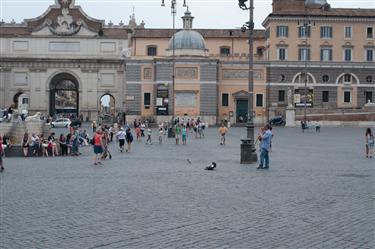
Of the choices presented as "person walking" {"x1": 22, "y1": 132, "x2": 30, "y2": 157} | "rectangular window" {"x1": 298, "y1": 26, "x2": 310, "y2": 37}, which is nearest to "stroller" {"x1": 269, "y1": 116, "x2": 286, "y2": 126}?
"rectangular window" {"x1": 298, "y1": 26, "x2": 310, "y2": 37}

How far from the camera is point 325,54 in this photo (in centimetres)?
7019

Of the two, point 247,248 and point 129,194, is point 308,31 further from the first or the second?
point 247,248

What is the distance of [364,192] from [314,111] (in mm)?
52575

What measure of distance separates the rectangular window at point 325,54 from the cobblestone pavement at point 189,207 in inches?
1919

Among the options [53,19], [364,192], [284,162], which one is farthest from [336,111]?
[364,192]

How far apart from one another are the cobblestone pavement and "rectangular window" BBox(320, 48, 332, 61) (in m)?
48.8

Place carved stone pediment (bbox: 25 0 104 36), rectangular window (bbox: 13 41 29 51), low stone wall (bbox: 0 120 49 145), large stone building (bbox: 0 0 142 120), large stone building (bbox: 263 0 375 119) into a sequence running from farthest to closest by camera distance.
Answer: carved stone pediment (bbox: 25 0 104 36)
rectangular window (bbox: 13 41 29 51)
large stone building (bbox: 0 0 142 120)
large stone building (bbox: 263 0 375 119)
low stone wall (bbox: 0 120 49 145)

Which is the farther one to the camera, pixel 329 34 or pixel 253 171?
pixel 329 34

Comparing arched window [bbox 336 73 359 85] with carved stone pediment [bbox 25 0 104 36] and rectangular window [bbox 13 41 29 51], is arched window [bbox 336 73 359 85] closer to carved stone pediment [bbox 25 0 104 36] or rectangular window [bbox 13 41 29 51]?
carved stone pediment [bbox 25 0 104 36]

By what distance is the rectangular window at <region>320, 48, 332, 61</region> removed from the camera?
7000 cm

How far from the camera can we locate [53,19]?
78.8m

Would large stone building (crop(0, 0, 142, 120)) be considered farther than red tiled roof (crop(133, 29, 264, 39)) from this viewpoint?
Yes

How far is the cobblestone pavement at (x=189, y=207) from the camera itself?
10.1 meters

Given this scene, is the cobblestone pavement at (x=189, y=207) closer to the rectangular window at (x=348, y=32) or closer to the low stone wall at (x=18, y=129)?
the low stone wall at (x=18, y=129)
